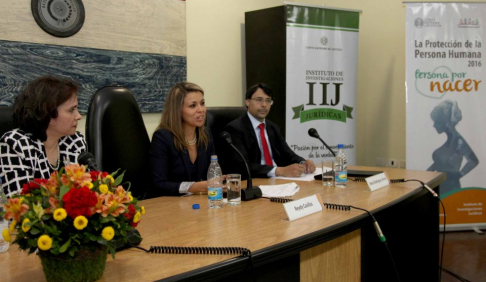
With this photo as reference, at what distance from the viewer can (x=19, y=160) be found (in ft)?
5.57

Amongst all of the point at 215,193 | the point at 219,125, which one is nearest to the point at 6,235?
the point at 215,193

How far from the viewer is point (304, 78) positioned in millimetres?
3979

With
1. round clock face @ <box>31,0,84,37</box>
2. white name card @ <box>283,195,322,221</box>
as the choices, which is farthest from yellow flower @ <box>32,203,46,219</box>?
round clock face @ <box>31,0,84,37</box>

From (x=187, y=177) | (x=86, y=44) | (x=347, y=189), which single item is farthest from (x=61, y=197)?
(x=86, y=44)

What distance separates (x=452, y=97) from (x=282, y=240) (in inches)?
114

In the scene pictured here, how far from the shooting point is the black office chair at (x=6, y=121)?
68.6 inches

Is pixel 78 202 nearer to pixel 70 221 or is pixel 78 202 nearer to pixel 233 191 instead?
pixel 70 221

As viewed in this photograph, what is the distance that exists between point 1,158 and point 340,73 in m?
3.16

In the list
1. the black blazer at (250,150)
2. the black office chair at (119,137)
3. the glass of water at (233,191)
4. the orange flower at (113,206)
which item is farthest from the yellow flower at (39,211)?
the black blazer at (250,150)

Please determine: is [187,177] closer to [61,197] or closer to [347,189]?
[347,189]

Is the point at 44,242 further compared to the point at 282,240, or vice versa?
the point at 282,240

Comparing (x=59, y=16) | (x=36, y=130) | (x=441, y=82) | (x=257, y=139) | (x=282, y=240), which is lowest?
(x=282, y=240)

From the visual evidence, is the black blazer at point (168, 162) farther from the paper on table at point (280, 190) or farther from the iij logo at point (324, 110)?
the iij logo at point (324, 110)

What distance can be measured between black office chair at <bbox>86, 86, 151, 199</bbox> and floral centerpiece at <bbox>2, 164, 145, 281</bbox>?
105 centimetres
